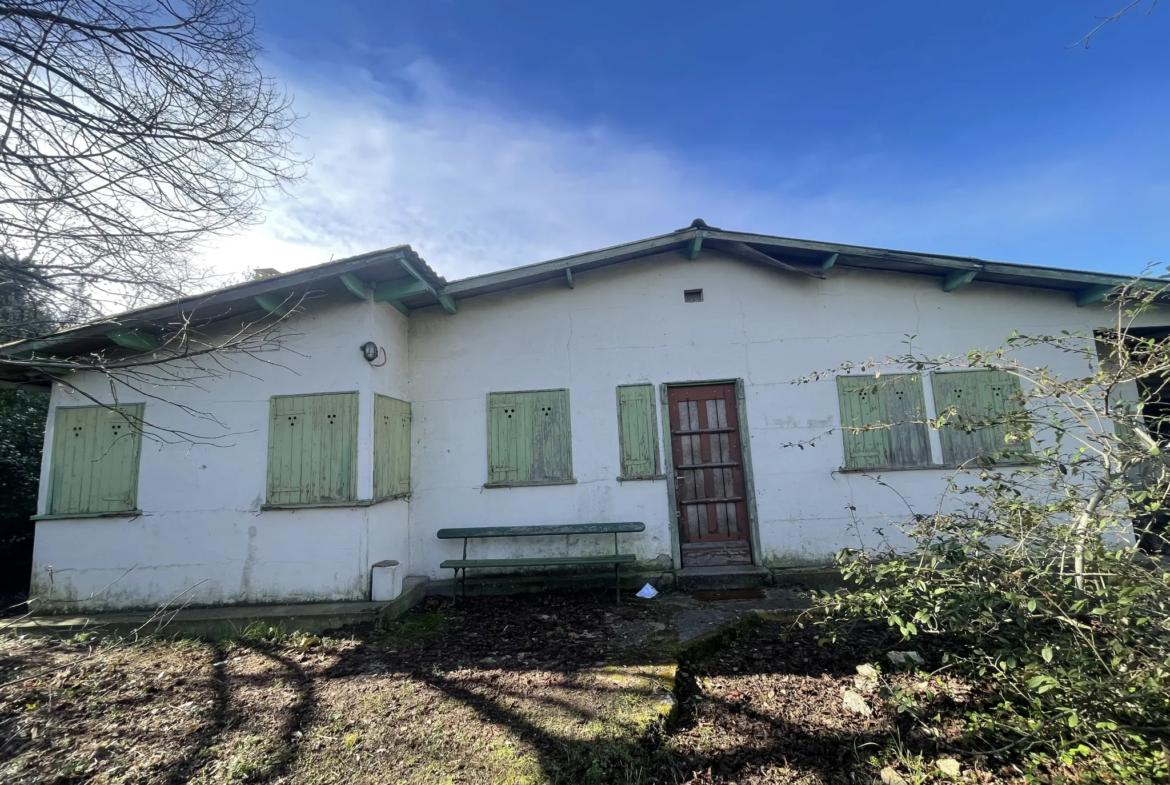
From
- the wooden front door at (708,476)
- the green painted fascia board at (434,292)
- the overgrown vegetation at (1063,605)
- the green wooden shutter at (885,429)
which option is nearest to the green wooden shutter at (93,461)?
the green painted fascia board at (434,292)

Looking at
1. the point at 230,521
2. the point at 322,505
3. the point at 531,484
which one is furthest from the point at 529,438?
the point at 230,521

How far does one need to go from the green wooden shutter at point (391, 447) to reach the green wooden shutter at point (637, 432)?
8.24 feet

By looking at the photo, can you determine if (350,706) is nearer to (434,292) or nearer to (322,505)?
(322,505)

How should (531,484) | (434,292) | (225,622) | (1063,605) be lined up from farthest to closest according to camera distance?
(531,484), (434,292), (225,622), (1063,605)

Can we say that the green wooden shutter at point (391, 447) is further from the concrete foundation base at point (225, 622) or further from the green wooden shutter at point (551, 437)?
the green wooden shutter at point (551, 437)

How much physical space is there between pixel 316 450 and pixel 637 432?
3.43 metres

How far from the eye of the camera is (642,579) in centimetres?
575

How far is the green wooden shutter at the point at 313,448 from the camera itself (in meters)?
5.15

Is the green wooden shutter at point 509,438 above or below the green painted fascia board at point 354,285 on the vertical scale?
below

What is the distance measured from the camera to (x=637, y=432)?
6.09m

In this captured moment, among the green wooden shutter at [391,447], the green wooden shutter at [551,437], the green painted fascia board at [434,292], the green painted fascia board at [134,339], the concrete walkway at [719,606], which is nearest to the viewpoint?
the concrete walkway at [719,606]

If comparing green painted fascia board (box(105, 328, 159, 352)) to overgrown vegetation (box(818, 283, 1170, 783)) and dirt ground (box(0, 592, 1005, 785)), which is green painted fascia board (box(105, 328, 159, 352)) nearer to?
dirt ground (box(0, 592, 1005, 785))

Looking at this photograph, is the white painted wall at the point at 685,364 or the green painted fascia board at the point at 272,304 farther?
the white painted wall at the point at 685,364

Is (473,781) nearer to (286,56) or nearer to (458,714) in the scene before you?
(458,714)
